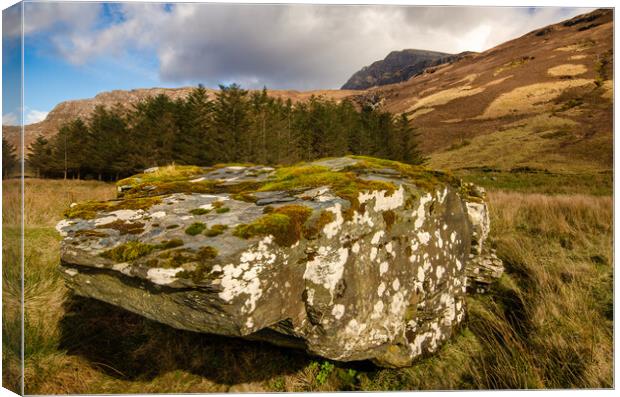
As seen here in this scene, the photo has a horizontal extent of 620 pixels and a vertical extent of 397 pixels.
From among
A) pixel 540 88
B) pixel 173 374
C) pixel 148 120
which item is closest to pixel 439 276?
pixel 173 374

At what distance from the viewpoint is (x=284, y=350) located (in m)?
3.07

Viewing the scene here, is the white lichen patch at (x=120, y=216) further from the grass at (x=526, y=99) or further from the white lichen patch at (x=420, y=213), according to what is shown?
the grass at (x=526, y=99)

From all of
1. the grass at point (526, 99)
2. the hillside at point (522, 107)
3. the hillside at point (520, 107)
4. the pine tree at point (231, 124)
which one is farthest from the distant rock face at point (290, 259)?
the grass at point (526, 99)

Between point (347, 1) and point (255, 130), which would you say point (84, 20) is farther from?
point (255, 130)

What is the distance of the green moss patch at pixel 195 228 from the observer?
1990 millimetres

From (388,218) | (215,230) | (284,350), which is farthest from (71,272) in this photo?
(388,218)

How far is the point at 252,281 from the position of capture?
1.78m

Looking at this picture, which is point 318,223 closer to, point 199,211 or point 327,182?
point 327,182

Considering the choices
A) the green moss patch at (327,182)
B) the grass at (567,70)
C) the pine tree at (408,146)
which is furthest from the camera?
the pine tree at (408,146)

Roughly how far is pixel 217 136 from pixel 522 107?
3087 centimetres

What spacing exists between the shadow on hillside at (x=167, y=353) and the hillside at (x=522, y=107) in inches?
199

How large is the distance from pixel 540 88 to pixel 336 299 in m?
39.3

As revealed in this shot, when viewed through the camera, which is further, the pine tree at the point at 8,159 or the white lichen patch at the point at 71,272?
the pine tree at the point at 8,159

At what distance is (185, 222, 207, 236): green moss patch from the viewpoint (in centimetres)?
199
